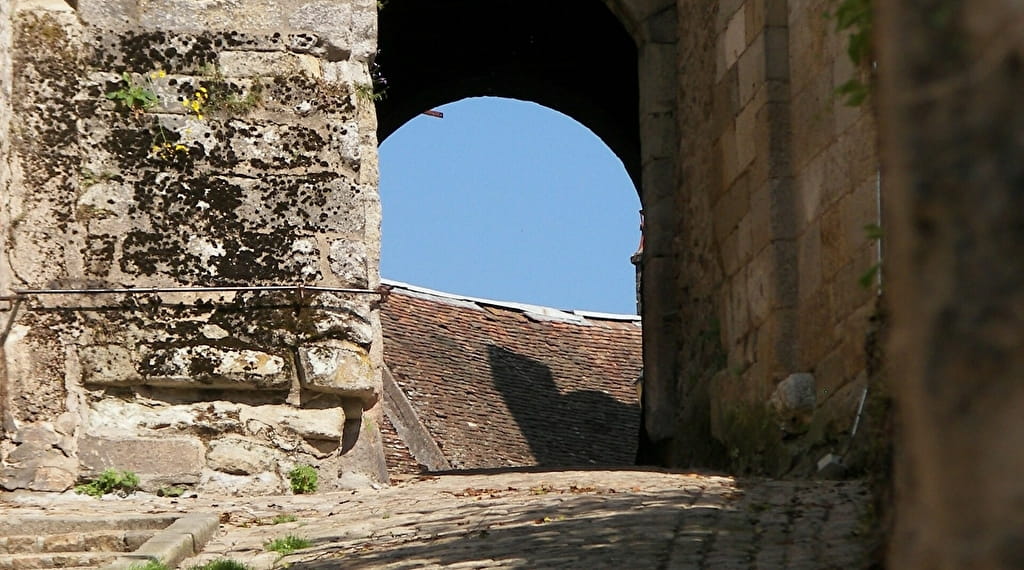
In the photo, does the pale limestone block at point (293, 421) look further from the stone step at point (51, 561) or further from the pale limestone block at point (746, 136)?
the pale limestone block at point (746, 136)

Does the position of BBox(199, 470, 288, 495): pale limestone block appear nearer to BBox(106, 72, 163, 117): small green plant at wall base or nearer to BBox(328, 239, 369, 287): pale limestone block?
BBox(328, 239, 369, 287): pale limestone block

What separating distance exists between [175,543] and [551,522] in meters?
1.21

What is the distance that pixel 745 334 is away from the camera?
8312 millimetres

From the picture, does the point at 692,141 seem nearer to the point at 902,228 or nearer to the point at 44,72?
the point at 44,72

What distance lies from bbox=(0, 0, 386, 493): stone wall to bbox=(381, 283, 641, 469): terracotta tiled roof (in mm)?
9264

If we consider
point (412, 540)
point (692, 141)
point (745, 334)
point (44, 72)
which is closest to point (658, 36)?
point (692, 141)

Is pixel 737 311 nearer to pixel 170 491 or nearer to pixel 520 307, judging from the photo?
pixel 170 491

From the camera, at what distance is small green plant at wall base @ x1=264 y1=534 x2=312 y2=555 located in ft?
17.6

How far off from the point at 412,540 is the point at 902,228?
13.1 feet

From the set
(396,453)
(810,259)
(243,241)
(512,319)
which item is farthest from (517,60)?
(512,319)

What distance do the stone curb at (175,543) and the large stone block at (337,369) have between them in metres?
1.44

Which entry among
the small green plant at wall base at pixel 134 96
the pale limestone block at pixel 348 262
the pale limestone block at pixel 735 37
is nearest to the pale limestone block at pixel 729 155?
the pale limestone block at pixel 735 37

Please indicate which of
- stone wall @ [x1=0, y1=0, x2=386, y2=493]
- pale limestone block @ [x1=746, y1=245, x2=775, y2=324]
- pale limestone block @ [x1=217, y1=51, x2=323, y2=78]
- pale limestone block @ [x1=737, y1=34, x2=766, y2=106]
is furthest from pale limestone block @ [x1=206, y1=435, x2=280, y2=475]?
pale limestone block @ [x1=737, y1=34, x2=766, y2=106]

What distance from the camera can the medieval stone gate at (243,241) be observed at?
7.32 meters
